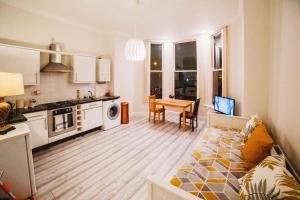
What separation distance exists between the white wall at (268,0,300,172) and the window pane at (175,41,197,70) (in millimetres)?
3570

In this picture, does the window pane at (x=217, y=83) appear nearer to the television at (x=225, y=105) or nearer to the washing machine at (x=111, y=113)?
the television at (x=225, y=105)

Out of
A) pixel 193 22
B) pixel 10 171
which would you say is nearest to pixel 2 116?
pixel 10 171

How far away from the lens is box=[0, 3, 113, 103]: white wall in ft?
9.80

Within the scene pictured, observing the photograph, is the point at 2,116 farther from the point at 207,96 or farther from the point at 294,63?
the point at 207,96

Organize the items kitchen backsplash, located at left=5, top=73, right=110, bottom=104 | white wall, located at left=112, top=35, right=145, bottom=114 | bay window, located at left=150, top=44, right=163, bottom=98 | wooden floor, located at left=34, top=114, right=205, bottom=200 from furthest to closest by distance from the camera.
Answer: bay window, located at left=150, top=44, right=163, bottom=98 → white wall, located at left=112, top=35, right=145, bottom=114 → kitchen backsplash, located at left=5, top=73, right=110, bottom=104 → wooden floor, located at left=34, top=114, right=205, bottom=200

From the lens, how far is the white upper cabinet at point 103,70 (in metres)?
4.36

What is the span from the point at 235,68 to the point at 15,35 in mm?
5051

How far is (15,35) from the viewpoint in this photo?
3.05 m

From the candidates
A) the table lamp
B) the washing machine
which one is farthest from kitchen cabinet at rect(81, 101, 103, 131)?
the table lamp

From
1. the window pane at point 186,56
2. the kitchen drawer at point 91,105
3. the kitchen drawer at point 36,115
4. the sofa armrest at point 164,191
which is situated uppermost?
the window pane at point 186,56

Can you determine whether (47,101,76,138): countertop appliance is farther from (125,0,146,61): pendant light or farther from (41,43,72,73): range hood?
(125,0,146,61): pendant light

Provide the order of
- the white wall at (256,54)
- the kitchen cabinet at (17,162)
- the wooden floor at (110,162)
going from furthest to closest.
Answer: the white wall at (256,54) < the wooden floor at (110,162) < the kitchen cabinet at (17,162)

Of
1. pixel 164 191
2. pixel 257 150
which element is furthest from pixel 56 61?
pixel 257 150

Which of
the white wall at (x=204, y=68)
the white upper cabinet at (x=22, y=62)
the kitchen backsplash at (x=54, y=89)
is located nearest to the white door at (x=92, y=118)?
the kitchen backsplash at (x=54, y=89)
